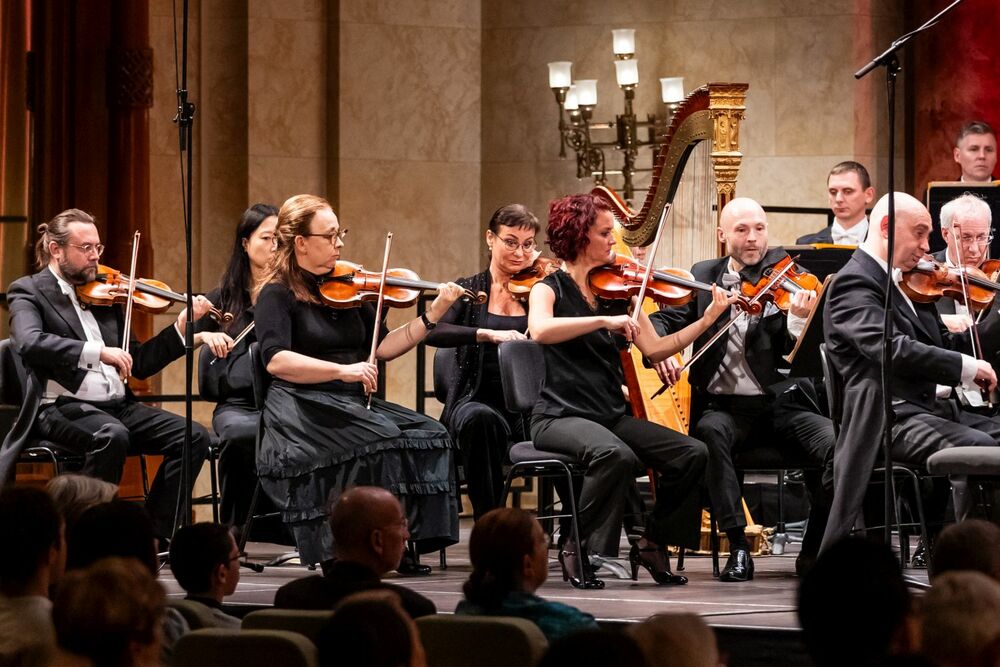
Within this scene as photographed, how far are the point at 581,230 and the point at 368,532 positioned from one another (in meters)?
1.99

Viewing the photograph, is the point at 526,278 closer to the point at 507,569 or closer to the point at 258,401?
the point at 258,401

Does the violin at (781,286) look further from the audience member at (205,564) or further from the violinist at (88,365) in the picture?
the audience member at (205,564)

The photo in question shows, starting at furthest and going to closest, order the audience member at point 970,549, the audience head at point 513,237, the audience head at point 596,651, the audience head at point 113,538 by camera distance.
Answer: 1. the audience head at point 513,237
2. the audience head at point 113,538
3. the audience member at point 970,549
4. the audience head at point 596,651

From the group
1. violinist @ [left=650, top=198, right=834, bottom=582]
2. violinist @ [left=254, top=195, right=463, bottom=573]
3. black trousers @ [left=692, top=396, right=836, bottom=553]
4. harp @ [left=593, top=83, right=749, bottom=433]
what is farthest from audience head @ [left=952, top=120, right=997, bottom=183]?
violinist @ [left=254, top=195, right=463, bottom=573]

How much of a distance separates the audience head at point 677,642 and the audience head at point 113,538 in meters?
1.23

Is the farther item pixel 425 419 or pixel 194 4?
pixel 194 4

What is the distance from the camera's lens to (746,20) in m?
8.78

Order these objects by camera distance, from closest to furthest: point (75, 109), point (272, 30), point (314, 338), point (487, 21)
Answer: point (314, 338)
point (75, 109)
point (272, 30)
point (487, 21)

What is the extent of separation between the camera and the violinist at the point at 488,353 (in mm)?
5695

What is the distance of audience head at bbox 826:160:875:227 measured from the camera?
6.54 meters

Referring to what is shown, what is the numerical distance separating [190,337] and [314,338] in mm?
470

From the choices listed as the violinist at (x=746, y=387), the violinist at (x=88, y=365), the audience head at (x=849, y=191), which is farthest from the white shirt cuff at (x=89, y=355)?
the audience head at (x=849, y=191)

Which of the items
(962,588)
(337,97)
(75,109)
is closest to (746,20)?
(337,97)

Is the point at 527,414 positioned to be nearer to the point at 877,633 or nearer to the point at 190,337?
the point at 190,337
